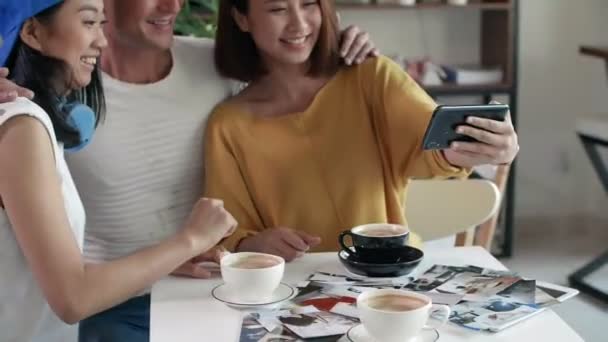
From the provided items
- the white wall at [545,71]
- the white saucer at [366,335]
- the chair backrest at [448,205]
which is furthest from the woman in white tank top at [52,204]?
the white wall at [545,71]

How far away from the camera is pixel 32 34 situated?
1365 mm

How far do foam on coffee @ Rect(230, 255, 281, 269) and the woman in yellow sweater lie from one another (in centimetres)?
32

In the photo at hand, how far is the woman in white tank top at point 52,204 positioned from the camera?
3.97 ft

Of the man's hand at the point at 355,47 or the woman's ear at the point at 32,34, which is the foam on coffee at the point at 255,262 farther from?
the man's hand at the point at 355,47

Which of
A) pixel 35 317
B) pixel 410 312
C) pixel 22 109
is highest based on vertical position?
pixel 22 109

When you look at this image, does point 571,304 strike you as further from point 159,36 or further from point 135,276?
point 135,276

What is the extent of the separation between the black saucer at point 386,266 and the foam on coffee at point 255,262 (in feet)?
0.49

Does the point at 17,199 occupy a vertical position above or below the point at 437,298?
above

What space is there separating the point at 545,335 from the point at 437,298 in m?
0.18

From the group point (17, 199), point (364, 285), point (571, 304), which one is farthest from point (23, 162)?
point (571, 304)

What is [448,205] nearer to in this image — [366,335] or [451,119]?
[451,119]

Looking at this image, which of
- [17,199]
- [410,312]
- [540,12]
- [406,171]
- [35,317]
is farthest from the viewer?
[540,12]

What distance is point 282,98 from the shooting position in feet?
6.01

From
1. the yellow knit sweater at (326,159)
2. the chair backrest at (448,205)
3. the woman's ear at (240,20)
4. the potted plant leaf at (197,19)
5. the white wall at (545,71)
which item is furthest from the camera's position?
the white wall at (545,71)
